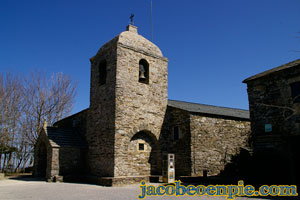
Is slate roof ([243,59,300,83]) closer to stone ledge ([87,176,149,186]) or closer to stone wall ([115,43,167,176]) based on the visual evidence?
stone wall ([115,43,167,176])

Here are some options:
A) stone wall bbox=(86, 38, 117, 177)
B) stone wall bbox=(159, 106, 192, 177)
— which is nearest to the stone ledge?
stone wall bbox=(86, 38, 117, 177)

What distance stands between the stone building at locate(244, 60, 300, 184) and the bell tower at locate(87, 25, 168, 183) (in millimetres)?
5384

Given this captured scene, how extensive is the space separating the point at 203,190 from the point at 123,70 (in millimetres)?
7368

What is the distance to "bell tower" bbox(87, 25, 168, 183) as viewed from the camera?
13.1 metres

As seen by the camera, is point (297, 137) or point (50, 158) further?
point (50, 158)

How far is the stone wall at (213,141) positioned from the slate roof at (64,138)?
6588 millimetres

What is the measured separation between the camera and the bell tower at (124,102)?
43.0 feet

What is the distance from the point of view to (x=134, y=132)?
1358cm

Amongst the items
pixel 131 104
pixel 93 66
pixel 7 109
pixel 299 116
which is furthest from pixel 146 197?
pixel 7 109

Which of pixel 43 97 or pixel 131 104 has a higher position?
pixel 43 97

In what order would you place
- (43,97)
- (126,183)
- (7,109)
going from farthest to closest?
1. (43,97)
2. (7,109)
3. (126,183)

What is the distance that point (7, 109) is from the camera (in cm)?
2095

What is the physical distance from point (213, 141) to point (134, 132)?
461 cm

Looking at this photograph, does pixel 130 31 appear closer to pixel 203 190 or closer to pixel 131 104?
pixel 131 104
